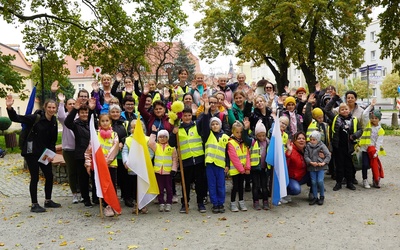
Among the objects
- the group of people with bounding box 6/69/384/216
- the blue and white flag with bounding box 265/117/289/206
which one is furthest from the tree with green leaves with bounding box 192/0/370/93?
the blue and white flag with bounding box 265/117/289/206

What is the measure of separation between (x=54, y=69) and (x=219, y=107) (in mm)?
16657

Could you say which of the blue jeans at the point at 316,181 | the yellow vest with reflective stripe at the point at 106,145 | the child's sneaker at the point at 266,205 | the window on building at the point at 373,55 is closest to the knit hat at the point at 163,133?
the yellow vest with reflective stripe at the point at 106,145

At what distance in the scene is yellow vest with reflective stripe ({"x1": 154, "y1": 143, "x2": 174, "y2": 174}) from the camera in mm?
6809

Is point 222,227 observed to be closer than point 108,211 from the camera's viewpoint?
Yes

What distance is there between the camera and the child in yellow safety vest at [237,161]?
666 centimetres

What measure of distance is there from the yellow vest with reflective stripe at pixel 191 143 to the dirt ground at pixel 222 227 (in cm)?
100

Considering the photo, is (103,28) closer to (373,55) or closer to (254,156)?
(254,156)

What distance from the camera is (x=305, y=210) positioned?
6.63 metres

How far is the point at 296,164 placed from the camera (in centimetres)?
715

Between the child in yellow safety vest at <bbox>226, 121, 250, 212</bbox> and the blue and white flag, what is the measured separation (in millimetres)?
397

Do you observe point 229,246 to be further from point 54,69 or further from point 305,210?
point 54,69

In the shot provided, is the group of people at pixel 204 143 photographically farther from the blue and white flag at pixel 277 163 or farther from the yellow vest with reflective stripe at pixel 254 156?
the blue and white flag at pixel 277 163

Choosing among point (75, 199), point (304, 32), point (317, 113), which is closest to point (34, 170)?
point (75, 199)

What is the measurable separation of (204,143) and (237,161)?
0.64 m
